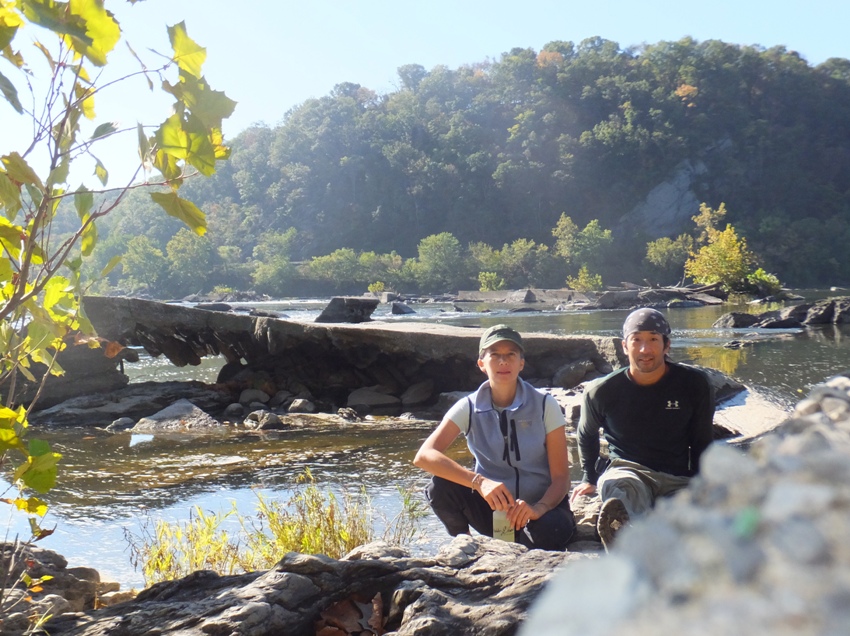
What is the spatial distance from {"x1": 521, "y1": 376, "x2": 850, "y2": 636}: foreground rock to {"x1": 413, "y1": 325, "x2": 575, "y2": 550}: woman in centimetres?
335

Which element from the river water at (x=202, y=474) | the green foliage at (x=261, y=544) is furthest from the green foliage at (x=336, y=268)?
the green foliage at (x=261, y=544)

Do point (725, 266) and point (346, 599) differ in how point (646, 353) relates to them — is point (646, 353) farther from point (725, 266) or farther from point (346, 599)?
point (725, 266)

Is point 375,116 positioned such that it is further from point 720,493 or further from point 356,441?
point 720,493

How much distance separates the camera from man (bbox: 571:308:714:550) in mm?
3707

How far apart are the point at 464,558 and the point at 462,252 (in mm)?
76584

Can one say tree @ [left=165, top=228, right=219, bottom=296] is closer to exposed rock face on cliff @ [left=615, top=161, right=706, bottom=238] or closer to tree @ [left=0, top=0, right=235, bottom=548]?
exposed rock face on cliff @ [left=615, top=161, right=706, bottom=238]

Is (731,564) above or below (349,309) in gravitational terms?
above

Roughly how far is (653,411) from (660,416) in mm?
40

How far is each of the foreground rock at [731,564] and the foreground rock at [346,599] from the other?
1.75 metres

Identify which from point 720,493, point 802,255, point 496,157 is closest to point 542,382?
point 720,493

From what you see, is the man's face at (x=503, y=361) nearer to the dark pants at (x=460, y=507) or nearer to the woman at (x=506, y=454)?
the woman at (x=506, y=454)

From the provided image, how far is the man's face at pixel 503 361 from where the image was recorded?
375cm

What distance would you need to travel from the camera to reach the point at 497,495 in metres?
3.51

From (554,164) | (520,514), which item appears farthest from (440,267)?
(520,514)
